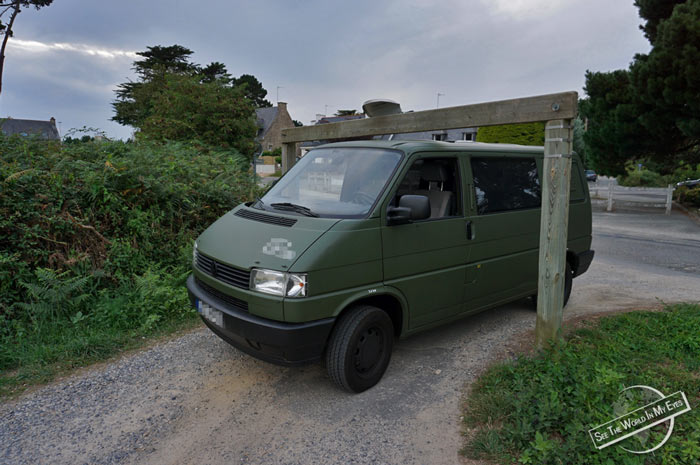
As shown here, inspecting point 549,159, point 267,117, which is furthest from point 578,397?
point 267,117

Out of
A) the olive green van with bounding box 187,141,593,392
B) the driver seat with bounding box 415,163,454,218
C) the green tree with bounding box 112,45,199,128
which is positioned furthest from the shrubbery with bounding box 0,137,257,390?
the green tree with bounding box 112,45,199,128

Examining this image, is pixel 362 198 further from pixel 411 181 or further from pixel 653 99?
pixel 653 99

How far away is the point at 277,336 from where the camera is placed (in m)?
3.25

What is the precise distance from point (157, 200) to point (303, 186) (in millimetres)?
3289

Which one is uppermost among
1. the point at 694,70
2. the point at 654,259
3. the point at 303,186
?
the point at 694,70

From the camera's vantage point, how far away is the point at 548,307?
13.9 ft

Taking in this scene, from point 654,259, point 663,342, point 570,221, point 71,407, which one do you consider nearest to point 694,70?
point 654,259

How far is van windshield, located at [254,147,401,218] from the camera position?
386cm

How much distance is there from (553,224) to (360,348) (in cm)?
211

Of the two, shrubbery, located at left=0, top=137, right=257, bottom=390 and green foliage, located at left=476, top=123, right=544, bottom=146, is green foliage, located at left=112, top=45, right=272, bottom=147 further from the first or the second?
green foliage, located at left=476, top=123, right=544, bottom=146

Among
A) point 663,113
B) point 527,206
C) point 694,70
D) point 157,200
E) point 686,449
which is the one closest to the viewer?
point 686,449

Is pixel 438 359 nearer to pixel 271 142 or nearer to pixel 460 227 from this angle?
pixel 460 227

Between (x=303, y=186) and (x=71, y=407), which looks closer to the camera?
(x=71, y=407)

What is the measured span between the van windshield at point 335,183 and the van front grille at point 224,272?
0.74m
